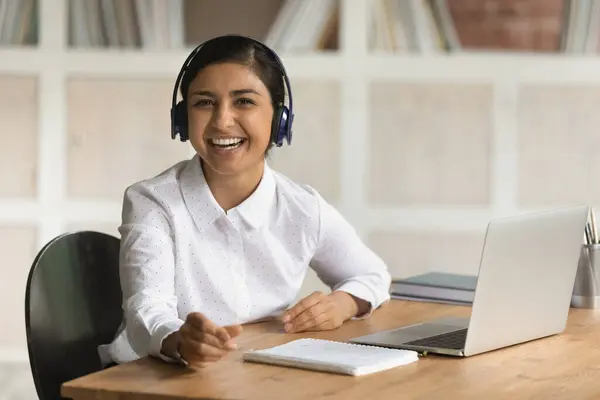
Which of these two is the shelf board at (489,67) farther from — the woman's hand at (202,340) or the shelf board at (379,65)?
the woman's hand at (202,340)

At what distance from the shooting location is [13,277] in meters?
3.53

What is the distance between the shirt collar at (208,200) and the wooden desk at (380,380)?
1.10 feet

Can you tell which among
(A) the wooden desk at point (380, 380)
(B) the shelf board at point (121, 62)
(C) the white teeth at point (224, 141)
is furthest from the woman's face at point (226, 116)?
(B) the shelf board at point (121, 62)

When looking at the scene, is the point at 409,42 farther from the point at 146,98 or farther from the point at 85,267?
the point at 85,267

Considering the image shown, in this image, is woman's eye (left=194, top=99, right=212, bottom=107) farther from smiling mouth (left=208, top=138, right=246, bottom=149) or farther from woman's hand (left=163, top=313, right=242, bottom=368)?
woman's hand (left=163, top=313, right=242, bottom=368)

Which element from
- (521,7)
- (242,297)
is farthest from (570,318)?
(521,7)

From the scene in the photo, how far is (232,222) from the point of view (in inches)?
80.8

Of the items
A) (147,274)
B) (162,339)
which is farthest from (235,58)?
(162,339)

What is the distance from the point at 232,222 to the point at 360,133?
1480 mm

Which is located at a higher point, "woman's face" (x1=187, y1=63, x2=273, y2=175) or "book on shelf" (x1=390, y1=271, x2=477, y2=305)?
"woman's face" (x1=187, y1=63, x2=273, y2=175)

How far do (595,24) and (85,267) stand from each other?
210 centimetres

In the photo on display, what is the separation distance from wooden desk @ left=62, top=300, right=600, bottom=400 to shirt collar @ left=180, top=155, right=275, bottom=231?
0.33 meters

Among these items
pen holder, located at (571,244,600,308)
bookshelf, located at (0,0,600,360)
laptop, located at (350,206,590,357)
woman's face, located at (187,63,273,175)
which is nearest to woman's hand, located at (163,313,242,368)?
laptop, located at (350,206,590,357)

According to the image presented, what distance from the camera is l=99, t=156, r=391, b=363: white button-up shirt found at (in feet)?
6.08
